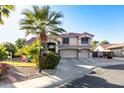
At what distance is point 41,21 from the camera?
20.6 m

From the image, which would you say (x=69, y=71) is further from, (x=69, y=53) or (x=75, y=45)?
(x=75, y=45)

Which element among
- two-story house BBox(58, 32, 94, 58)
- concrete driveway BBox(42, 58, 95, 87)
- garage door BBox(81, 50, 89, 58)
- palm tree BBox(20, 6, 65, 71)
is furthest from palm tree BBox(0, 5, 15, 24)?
garage door BBox(81, 50, 89, 58)

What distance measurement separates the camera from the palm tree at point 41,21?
2048 centimetres

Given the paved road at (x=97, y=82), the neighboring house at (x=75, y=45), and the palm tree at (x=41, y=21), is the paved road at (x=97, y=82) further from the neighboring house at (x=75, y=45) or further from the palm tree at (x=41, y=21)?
the neighboring house at (x=75, y=45)

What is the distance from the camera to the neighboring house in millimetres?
40875

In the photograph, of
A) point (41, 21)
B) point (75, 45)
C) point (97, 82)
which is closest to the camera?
point (97, 82)

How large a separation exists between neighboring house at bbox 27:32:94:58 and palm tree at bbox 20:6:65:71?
63.5 feet

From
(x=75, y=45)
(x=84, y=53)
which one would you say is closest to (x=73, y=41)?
(x=75, y=45)

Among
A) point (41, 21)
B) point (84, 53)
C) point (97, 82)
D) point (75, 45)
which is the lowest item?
point (97, 82)

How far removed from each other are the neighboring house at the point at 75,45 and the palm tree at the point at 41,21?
1937 centimetres

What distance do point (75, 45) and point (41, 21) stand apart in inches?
832

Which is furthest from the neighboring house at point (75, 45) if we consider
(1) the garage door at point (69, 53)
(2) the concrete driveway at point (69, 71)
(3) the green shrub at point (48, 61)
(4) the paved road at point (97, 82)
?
(4) the paved road at point (97, 82)
